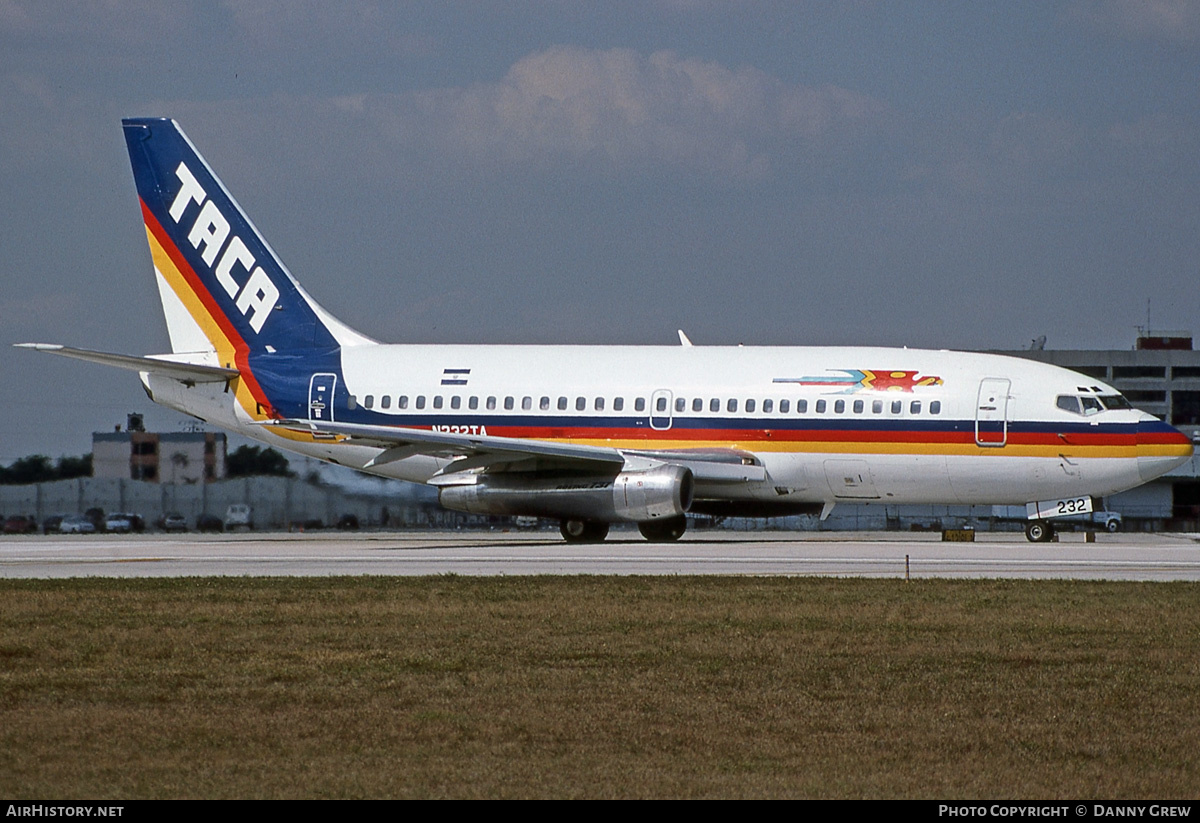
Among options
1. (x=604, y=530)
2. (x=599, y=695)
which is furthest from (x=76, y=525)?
(x=599, y=695)

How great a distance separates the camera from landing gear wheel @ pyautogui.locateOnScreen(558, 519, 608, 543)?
3444 centimetres

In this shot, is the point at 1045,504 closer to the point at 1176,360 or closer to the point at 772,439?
the point at 772,439

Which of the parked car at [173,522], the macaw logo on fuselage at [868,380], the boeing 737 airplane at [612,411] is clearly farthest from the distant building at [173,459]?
the macaw logo on fuselage at [868,380]

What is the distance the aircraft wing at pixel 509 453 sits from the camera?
31891 mm

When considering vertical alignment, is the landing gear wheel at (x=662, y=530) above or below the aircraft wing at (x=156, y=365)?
below

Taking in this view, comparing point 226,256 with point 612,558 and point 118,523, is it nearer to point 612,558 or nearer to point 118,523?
A: point 118,523

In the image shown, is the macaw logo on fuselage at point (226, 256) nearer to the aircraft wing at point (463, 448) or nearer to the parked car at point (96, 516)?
the aircraft wing at point (463, 448)

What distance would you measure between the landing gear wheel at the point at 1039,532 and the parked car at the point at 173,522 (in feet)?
77.4

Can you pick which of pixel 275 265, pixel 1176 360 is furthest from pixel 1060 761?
pixel 1176 360

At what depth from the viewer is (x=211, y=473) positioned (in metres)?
43.8

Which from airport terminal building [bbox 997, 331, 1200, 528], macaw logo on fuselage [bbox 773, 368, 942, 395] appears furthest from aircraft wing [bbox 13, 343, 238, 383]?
airport terminal building [bbox 997, 331, 1200, 528]

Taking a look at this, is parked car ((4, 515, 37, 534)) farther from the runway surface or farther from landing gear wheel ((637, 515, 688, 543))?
landing gear wheel ((637, 515, 688, 543))

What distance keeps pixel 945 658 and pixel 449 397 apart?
2249 centimetres

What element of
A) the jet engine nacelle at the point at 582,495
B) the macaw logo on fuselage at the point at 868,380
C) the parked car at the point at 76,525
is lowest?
the parked car at the point at 76,525
